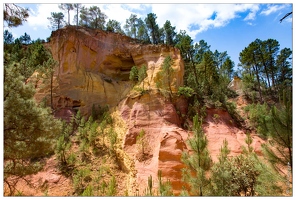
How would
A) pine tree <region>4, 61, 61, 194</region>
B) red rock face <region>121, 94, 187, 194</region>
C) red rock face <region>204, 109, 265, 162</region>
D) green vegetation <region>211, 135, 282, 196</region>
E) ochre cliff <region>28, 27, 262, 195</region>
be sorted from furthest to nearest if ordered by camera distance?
red rock face <region>204, 109, 265, 162</region> < ochre cliff <region>28, 27, 262, 195</region> < red rock face <region>121, 94, 187, 194</region> < green vegetation <region>211, 135, 282, 196</region> < pine tree <region>4, 61, 61, 194</region>

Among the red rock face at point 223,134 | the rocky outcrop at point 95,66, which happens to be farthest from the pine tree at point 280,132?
the rocky outcrop at point 95,66

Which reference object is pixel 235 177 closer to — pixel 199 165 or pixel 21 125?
pixel 199 165

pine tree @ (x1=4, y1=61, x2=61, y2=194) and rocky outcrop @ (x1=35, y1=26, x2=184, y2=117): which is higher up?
rocky outcrop @ (x1=35, y1=26, x2=184, y2=117)


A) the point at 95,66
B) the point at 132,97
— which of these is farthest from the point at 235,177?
the point at 95,66

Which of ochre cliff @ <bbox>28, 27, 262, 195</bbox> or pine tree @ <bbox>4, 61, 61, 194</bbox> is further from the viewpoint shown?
ochre cliff @ <bbox>28, 27, 262, 195</bbox>

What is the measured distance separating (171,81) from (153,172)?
30.3ft

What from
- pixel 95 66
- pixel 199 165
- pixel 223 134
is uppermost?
pixel 95 66

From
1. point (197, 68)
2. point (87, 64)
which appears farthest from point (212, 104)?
point (87, 64)

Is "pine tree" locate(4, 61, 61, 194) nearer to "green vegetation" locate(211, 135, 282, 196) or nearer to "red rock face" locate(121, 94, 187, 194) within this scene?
"green vegetation" locate(211, 135, 282, 196)

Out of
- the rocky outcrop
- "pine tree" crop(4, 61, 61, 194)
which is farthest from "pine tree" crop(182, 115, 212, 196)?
the rocky outcrop

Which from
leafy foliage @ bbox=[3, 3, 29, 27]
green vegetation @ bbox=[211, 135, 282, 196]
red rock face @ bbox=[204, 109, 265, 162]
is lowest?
green vegetation @ bbox=[211, 135, 282, 196]

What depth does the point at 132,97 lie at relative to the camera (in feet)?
62.0

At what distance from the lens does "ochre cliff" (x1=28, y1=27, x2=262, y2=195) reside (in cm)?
1394

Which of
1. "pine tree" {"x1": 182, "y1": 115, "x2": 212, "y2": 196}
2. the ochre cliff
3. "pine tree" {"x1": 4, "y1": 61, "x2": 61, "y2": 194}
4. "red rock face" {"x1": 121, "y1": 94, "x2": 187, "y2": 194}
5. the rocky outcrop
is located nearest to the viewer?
"pine tree" {"x1": 4, "y1": 61, "x2": 61, "y2": 194}
